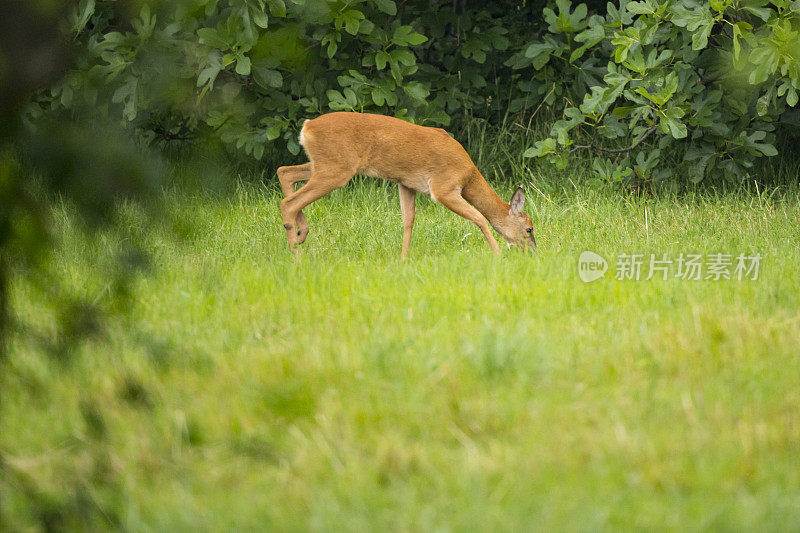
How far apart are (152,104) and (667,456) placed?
1.83 meters

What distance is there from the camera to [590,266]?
5.19 m

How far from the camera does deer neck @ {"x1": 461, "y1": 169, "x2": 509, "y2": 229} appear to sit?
7.00 m

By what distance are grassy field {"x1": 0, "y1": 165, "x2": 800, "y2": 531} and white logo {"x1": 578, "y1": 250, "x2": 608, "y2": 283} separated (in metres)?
0.07

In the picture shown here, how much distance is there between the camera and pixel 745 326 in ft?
12.3

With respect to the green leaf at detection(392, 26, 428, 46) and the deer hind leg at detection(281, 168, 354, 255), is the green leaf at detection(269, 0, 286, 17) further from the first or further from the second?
the green leaf at detection(392, 26, 428, 46)

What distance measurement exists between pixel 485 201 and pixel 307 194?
63.3 inches

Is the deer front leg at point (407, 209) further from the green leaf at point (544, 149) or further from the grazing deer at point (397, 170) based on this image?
the green leaf at point (544, 149)

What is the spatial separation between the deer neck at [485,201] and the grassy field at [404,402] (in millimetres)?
1889

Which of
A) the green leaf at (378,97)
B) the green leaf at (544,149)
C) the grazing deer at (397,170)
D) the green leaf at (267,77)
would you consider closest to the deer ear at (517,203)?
the grazing deer at (397,170)

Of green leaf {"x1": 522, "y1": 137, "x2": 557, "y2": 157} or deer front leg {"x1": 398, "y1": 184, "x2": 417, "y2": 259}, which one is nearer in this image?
deer front leg {"x1": 398, "y1": 184, "x2": 417, "y2": 259}

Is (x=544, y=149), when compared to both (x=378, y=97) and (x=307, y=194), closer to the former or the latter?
(x=378, y=97)

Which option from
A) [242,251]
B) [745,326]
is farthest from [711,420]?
[242,251]

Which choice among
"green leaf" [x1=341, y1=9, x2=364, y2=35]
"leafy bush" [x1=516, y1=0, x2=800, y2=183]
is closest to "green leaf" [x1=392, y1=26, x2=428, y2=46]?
"green leaf" [x1=341, y1=9, x2=364, y2=35]

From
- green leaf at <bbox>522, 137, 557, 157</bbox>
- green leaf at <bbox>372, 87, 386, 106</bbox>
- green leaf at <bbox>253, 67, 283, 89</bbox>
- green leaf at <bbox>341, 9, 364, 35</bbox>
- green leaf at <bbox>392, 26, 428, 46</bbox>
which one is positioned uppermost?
green leaf at <bbox>341, 9, 364, 35</bbox>
